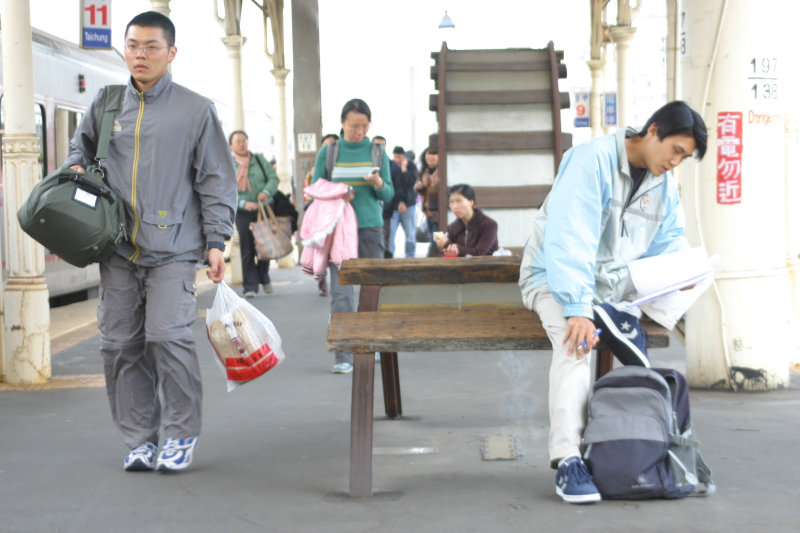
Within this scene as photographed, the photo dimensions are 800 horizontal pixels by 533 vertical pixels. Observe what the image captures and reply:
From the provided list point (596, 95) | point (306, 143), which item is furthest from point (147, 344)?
point (596, 95)

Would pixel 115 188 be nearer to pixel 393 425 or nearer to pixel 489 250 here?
pixel 393 425

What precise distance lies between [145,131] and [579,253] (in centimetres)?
194

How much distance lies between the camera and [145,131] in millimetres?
4629

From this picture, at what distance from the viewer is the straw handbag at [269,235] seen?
11.9 meters

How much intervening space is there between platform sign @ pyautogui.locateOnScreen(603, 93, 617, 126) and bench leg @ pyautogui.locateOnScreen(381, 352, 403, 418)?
66.7 ft

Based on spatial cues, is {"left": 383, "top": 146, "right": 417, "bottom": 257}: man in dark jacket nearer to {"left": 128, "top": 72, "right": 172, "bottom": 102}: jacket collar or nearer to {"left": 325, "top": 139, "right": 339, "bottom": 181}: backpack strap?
{"left": 325, "top": 139, "right": 339, "bottom": 181}: backpack strap

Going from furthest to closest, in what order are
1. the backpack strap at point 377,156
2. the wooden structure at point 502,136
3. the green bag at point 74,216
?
the wooden structure at point 502,136 < the backpack strap at point 377,156 < the green bag at point 74,216

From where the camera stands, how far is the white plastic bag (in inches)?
188

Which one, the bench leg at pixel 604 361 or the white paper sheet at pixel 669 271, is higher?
the white paper sheet at pixel 669 271

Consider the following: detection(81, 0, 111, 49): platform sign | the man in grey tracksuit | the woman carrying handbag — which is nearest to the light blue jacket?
the man in grey tracksuit

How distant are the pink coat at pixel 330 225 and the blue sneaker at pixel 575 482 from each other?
3.70 meters

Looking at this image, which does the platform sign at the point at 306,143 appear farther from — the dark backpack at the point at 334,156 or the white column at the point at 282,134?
the dark backpack at the point at 334,156

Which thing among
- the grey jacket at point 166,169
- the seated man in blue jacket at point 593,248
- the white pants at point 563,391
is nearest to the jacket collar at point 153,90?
the grey jacket at point 166,169

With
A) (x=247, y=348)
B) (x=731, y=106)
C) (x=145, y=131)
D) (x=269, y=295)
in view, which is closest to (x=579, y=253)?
(x=247, y=348)
